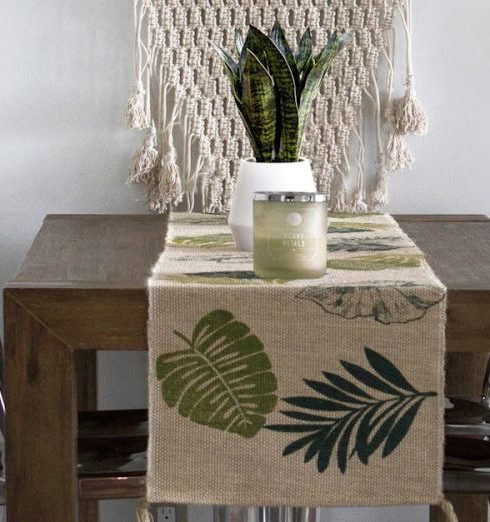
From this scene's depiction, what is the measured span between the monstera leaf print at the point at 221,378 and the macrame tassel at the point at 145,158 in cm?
62

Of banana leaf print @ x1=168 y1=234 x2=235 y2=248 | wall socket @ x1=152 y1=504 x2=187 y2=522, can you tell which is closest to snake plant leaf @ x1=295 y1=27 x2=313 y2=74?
banana leaf print @ x1=168 y1=234 x2=235 y2=248

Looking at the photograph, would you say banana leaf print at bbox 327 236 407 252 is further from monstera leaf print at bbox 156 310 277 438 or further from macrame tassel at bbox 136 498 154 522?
macrame tassel at bbox 136 498 154 522

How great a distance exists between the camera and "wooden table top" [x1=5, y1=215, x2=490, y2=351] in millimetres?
1094

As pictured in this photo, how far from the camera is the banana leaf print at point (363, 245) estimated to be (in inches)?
51.4

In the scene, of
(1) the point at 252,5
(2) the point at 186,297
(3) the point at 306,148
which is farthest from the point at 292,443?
(1) the point at 252,5

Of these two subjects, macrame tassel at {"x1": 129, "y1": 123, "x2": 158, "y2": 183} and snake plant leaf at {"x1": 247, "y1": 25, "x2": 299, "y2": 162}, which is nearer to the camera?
snake plant leaf at {"x1": 247, "y1": 25, "x2": 299, "y2": 162}

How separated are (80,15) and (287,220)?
0.70m

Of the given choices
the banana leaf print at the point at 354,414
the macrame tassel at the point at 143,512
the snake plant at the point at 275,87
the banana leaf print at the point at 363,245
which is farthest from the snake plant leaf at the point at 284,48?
the macrame tassel at the point at 143,512

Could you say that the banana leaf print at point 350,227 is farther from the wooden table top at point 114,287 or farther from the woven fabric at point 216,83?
the woven fabric at point 216,83

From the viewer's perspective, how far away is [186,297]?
1088mm

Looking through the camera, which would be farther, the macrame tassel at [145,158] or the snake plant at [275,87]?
the macrame tassel at [145,158]

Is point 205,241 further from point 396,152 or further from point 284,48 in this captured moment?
point 396,152

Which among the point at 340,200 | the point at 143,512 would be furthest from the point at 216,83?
the point at 143,512

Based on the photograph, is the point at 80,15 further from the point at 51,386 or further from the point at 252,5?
the point at 51,386
